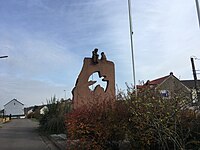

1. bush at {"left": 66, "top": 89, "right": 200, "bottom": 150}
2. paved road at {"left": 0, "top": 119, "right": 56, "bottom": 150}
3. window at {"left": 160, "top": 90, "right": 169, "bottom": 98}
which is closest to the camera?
bush at {"left": 66, "top": 89, "right": 200, "bottom": 150}

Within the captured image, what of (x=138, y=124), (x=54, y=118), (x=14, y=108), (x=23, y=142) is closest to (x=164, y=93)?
(x=138, y=124)

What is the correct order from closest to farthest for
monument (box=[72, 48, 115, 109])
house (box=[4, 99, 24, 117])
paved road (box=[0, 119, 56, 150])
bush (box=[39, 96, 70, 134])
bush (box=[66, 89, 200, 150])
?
1. bush (box=[66, 89, 200, 150])
2. paved road (box=[0, 119, 56, 150])
3. monument (box=[72, 48, 115, 109])
4. bush (box=[39, 96, 70, 134])
5. house (box=[4, 99, 24, 117])

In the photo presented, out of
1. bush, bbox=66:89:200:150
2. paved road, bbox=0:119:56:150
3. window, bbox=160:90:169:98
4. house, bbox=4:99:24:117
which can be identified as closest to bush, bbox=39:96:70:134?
paved road, bbox=0:119:56:150

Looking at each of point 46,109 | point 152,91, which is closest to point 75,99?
point 152,91

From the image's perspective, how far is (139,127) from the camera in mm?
8141

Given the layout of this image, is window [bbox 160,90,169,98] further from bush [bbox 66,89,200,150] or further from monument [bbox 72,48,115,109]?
monument [bbox 72,48,115,109]

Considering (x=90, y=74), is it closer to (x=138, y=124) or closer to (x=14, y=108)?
(x=138, y=124)

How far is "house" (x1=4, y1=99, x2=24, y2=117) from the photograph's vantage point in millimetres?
114875

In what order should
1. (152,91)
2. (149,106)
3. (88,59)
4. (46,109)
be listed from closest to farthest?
(149,106), (152,91), (88,59), (46,109)

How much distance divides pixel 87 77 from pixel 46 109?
9634 millimetres

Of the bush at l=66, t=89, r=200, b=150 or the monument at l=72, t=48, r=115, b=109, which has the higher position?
the monument at l=72, t=48, r=115, b=109

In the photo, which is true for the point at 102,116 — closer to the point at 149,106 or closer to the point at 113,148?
the point at 113,148

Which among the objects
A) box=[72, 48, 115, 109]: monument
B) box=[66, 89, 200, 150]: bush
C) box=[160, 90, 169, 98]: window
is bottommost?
box=[66, 89, 200, 150]: bush

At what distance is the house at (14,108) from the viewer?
115 m
